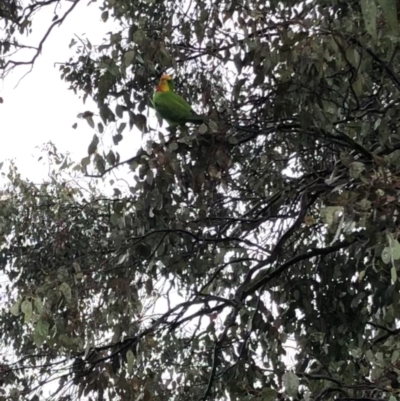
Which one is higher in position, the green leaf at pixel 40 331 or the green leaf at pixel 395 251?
the green leaf at pixel 395 251

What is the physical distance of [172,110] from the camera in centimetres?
226

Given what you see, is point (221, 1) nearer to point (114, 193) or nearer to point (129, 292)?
point (114, 193)

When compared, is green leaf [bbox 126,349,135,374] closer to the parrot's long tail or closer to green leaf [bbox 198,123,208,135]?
green leaf [bbox 198,123,208,135]

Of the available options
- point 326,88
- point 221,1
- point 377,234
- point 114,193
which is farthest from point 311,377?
point 221,1

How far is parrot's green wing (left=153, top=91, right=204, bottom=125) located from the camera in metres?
2.25

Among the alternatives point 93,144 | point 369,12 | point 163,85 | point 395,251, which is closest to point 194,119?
point 163,85

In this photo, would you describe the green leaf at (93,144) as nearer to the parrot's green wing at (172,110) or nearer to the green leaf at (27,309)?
the parrot's green wing at (172,110)

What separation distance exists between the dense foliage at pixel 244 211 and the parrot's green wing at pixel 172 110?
5 cm

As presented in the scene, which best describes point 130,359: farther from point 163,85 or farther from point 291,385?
point 163,85

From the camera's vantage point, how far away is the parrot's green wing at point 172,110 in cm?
225

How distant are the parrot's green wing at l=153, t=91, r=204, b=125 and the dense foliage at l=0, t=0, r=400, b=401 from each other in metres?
0.05

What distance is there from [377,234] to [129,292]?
0.97 metres

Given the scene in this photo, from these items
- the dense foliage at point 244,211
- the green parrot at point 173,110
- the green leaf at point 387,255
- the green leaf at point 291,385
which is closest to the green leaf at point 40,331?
the dense foliage at point 244,211

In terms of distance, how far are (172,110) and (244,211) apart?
85 cm
